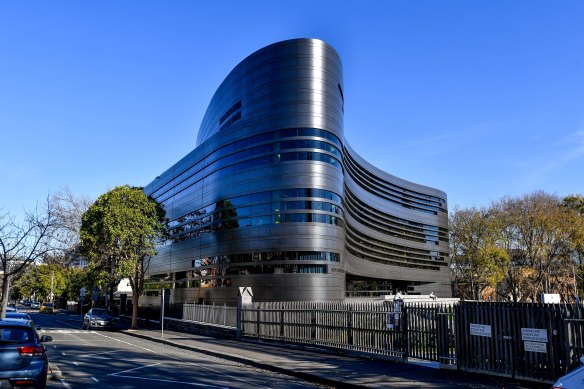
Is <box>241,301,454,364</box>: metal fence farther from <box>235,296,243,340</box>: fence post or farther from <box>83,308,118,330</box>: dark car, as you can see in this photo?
<box>83,308,118,330</box>: dark car

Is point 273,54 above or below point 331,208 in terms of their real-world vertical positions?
above

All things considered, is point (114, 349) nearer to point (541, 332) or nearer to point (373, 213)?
point (541, 332)

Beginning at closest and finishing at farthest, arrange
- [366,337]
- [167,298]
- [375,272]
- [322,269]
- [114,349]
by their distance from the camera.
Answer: [366,337], [114,349], [167,298], [322,269], [375,272]

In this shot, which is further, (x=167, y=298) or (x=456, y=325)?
(x=167, y=298)

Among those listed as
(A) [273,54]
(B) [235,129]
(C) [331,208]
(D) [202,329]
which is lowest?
(D) [202,329]

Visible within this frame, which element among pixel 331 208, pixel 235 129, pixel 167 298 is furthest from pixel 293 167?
pixel 167 298

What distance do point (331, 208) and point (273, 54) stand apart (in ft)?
53.9

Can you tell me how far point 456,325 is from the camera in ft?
40.7

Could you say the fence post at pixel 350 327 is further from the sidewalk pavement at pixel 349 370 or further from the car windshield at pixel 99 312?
the car windshield at pixel 99 312

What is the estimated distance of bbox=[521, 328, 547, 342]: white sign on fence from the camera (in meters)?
10.4

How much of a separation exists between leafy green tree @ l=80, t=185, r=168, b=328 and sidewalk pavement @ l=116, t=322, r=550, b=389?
19.8 metres

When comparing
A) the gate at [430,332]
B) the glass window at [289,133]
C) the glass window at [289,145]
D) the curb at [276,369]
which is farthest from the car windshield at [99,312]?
the gate at [430,332]

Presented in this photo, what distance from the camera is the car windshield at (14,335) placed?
28.7 feet

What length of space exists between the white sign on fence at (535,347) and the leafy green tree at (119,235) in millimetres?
30235
